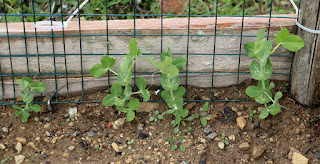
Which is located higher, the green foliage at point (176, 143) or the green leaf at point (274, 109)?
the green leaf at point (274, 109)

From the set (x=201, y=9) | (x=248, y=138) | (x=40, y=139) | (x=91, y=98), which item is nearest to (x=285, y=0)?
(x=201, y=9)

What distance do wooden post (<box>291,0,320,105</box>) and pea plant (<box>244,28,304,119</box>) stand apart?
0.41ft

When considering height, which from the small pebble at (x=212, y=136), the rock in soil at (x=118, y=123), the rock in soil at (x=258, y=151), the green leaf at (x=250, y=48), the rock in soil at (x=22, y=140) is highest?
the green leaf at (x=250, y=48)

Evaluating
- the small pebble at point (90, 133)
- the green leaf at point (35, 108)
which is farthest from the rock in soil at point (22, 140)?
the small pebble at point (90, 133)

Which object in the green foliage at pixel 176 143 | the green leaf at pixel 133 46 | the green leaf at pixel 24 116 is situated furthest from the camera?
the green leaf at pixel 24 116

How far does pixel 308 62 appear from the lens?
2234 millimetres

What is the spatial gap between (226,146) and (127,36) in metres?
0.83

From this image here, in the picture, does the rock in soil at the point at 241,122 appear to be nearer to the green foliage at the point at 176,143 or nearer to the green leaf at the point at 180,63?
the green foliage at the point at 176,143

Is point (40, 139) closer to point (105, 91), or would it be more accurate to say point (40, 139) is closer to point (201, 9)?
point (105, 91)

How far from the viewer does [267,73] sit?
215cm

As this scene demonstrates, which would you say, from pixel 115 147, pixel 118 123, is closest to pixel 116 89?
pixel 118 123

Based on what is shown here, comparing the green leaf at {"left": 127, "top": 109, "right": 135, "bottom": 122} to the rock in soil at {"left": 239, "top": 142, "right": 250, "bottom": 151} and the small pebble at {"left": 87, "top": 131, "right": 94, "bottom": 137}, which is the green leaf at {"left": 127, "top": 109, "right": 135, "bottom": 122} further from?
the rock in soil at {"left": 239, "top": 142, "right": 250, "bottom": 151}

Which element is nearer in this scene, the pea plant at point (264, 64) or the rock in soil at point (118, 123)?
the pea plant at point (264, 64)

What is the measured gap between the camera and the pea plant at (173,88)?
207 centimetres
